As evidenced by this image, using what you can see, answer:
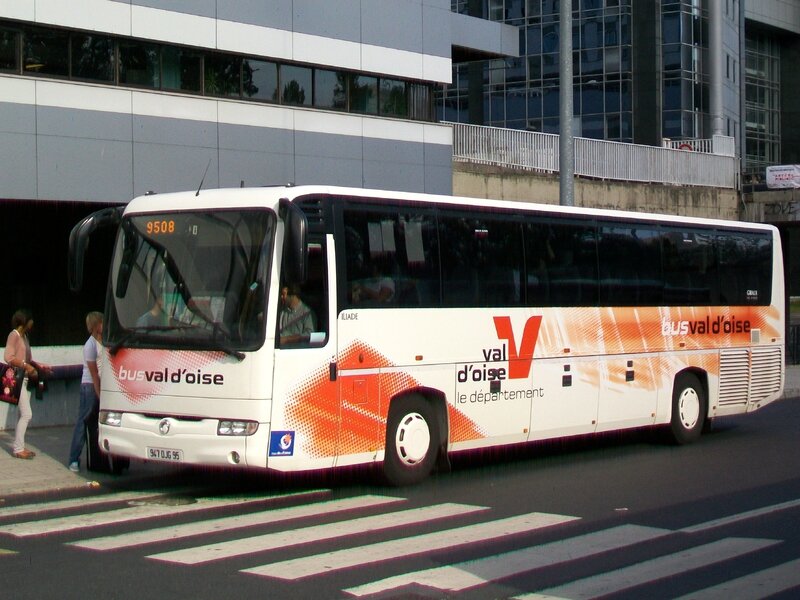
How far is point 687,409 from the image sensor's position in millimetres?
16594

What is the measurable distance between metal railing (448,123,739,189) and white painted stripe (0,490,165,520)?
1683 centimetres

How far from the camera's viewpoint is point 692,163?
35750 millimetres

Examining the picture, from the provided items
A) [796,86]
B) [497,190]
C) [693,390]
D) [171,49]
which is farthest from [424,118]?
[796,86]

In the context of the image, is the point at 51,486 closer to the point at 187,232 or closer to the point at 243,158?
the point at 187,232

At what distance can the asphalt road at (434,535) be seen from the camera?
8.10 m

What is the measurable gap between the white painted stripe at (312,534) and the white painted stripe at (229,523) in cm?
53

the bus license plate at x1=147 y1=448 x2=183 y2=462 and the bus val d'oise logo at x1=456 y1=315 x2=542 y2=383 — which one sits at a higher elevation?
the bus val d'oise logo at x1=456 y1=315 x2=542 y2=383

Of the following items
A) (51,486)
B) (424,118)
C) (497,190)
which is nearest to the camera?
(51,486)

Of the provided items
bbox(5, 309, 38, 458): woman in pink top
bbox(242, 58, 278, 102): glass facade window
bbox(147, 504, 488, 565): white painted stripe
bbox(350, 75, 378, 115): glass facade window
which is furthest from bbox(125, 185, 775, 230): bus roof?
bbox(350, 75, 378, 115): glass facade window

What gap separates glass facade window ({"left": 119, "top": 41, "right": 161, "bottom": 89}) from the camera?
67.7 ft

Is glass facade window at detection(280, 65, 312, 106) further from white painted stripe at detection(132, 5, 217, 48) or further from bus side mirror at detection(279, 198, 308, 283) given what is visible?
bus side mirror at detection(279, 198, 308, 283)

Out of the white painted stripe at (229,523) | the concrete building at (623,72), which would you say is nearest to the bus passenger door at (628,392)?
the white painted stripe at (229,523)

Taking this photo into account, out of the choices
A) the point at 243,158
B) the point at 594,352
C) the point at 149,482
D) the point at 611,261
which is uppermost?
the point at 243,158

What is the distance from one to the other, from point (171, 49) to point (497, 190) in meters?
9.82
